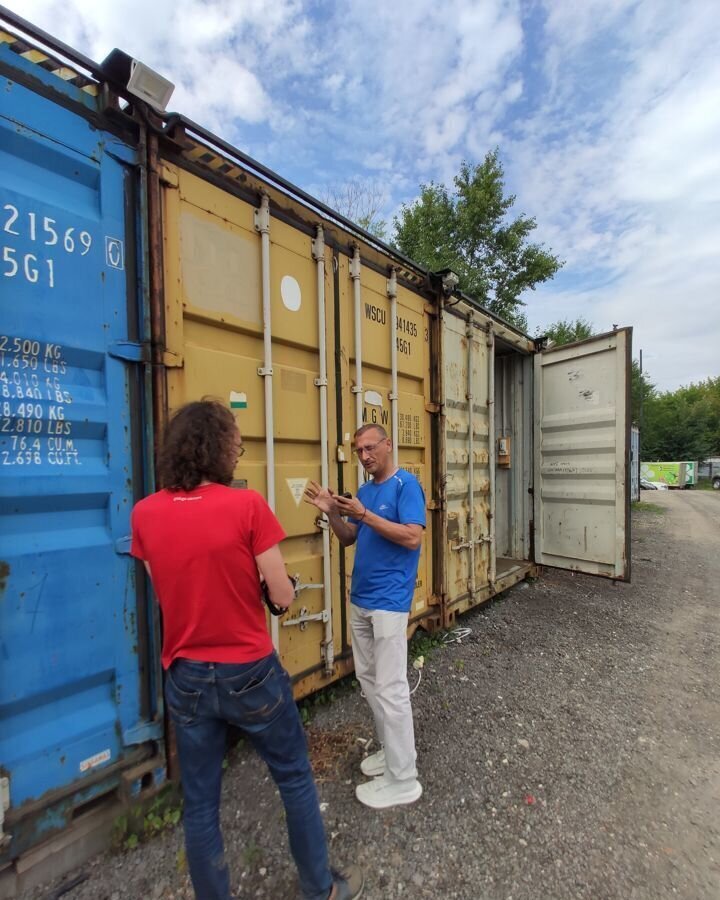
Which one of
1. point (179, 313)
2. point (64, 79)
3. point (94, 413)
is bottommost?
point (94, 413)

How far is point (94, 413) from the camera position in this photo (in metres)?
1.96

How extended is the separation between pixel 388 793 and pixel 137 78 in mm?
3532

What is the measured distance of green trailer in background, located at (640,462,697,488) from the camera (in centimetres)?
3594

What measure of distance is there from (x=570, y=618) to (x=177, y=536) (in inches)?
180

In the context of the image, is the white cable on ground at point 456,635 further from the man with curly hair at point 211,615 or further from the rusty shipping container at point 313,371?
the man with curly hair at point 211,615

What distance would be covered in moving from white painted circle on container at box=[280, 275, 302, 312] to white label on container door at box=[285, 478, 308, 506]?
1.04 m

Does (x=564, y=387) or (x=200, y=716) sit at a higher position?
(x=564, y=387)

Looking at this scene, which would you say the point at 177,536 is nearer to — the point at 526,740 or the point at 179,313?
the point at 179,313

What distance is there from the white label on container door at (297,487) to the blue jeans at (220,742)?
4.17 feet

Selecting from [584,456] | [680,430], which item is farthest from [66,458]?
[680,430]

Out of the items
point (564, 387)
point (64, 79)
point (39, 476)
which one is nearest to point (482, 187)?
point (564, 387)

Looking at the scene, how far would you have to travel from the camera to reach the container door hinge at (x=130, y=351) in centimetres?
202

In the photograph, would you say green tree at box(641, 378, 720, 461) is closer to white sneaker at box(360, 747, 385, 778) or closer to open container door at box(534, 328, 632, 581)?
open container door at box(534, 328, 632, 581)

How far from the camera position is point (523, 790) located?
234 cm
